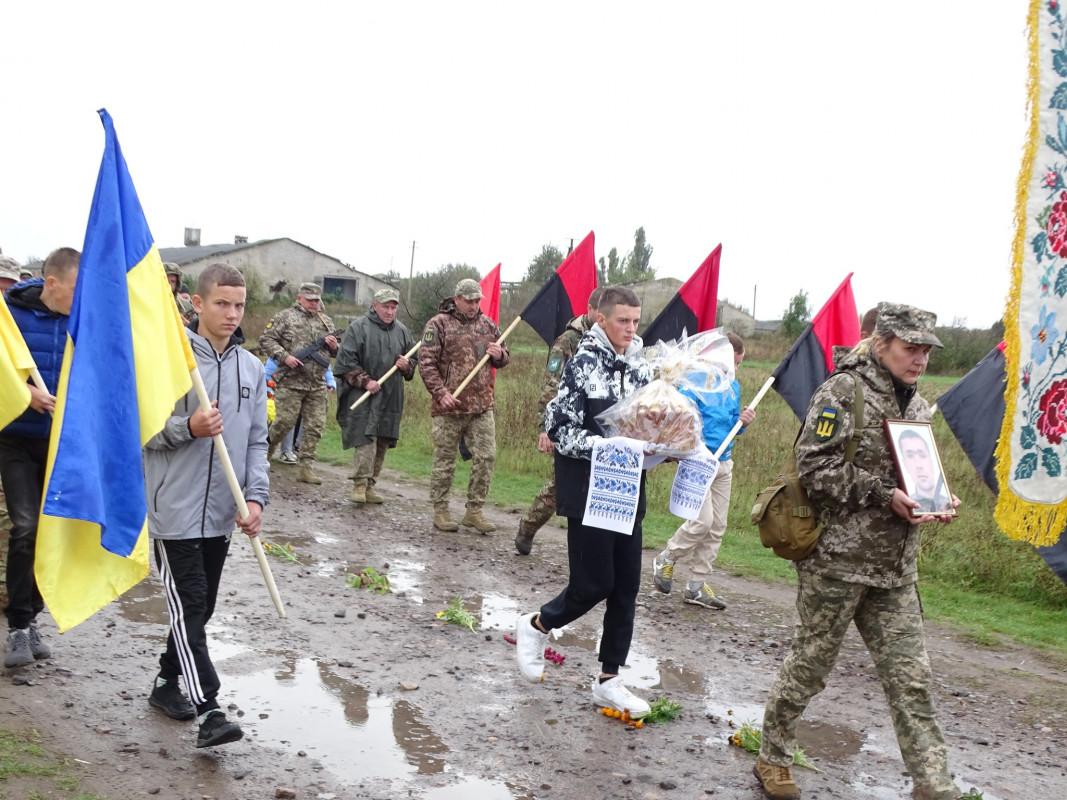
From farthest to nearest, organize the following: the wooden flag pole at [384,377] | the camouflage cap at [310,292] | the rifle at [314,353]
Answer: the camouflage cap at [310,292] < the rifle at [314,353] < the wooden flag pole at [384,377]

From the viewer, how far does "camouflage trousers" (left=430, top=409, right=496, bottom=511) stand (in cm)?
1030

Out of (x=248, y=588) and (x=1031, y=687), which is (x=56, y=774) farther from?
(x=1031, y=687)

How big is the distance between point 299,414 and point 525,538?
15.6ft

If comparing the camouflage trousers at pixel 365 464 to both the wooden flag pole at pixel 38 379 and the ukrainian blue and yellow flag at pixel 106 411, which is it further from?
the ukrainian blue and yellow flag at pixel 106 411

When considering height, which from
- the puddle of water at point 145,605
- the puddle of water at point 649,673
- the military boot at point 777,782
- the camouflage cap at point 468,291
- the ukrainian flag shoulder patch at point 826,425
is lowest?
the puddle of water at point 145,605

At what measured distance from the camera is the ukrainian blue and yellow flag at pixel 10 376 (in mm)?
5051

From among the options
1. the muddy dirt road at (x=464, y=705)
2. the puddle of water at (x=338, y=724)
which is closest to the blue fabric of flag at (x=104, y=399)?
the muddy dirt road at (x=464, y=705)

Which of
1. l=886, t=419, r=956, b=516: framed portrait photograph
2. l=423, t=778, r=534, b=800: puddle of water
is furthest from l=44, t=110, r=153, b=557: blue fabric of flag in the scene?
l=886, t=419, r=956, b=516: framed portrait photograph

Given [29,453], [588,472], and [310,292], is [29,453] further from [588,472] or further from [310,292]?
[310,292]

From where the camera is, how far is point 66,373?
175 inches

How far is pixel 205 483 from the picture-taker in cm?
458

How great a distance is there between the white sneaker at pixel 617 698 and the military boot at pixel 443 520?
497 cm

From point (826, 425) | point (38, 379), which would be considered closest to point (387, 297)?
point (38, 379)

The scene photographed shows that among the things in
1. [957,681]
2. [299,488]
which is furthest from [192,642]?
[299,488]
